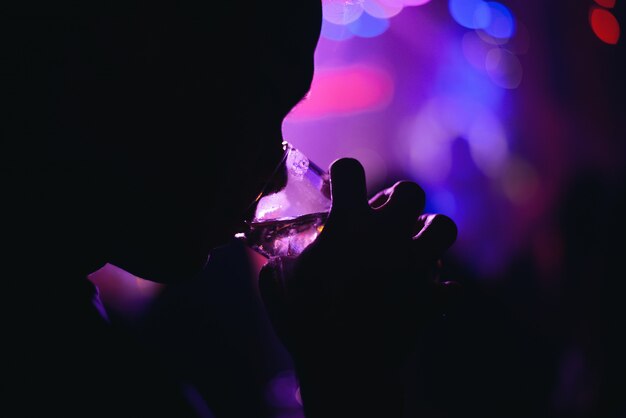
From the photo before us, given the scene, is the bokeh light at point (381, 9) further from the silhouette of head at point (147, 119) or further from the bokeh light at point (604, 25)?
the silhouette of head at point (147, 119)

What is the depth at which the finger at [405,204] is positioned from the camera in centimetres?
85

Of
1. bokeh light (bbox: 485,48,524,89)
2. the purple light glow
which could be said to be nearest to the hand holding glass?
the purple light glow

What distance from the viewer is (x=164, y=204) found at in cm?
74

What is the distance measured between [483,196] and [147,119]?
10.2 feet

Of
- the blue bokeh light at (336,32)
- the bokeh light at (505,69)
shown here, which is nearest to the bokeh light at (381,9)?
the blue bokeh light at (336,32)

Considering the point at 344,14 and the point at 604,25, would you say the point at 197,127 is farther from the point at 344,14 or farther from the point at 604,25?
the point at 604,25

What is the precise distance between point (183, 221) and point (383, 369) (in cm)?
53

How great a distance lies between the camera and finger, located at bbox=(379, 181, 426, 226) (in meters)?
0.85

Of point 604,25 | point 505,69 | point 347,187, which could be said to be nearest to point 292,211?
point 347,187

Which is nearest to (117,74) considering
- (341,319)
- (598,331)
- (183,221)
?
(183,221)

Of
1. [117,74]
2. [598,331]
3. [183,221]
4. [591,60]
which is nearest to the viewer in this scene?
[117,74]

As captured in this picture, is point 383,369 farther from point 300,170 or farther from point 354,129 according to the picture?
point 354,129

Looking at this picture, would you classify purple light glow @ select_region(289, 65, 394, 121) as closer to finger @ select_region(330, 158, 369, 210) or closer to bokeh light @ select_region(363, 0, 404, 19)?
bokeh light @ select_region(363, 0, 404, 19)

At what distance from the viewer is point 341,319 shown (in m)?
0.81
